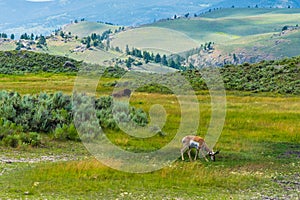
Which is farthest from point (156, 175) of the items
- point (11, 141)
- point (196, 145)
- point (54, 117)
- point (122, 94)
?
A: point (122, 94)

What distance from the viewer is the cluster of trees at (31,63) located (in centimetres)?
11412

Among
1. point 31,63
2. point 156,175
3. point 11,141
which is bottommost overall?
point 31,63

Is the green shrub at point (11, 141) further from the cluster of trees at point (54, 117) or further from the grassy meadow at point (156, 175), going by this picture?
the grassy meadow at point (156, 175)

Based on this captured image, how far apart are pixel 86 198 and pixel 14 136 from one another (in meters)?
9.17

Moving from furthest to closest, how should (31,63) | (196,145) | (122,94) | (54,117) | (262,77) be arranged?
1. (31,63)
2. (262,77)
3. (122,94)
4. (54,117)
5. (196,145)

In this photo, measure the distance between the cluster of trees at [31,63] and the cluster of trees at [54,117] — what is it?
258ft

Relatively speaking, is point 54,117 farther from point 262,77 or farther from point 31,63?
point 31,63

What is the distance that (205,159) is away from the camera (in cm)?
2055

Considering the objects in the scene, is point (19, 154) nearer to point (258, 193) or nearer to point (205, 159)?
point (205, 159)

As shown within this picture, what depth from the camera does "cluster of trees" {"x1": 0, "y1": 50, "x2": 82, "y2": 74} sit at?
11412 centimetres

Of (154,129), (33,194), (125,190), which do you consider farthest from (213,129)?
(33,194)

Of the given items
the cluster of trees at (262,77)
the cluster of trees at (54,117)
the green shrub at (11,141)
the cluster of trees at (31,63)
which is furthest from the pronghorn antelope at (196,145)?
the cluster of trees at (31,63)

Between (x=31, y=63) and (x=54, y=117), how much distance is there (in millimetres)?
99538

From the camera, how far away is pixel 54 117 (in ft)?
86.7
